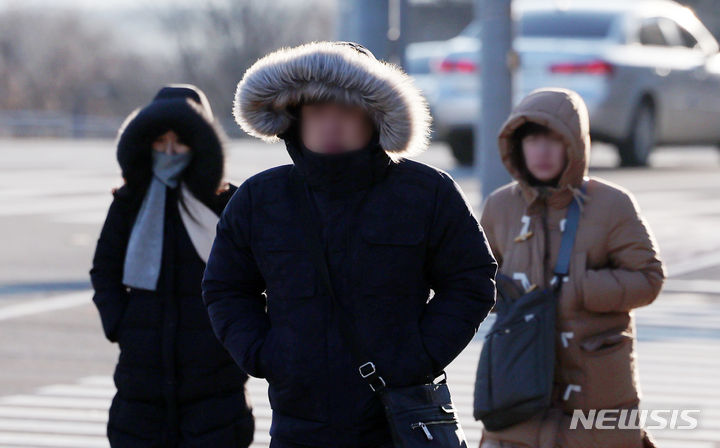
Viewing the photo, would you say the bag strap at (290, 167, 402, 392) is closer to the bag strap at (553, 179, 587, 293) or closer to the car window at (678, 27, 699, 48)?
→ the bag strap at (553, 179, 587, 293)

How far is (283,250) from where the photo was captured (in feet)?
11.0

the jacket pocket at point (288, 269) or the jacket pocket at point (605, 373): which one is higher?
the jacket pocket at point (288, 269)

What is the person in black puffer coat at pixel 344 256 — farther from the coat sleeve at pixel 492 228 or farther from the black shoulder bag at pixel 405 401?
the coat sleeve at pixel 492 228

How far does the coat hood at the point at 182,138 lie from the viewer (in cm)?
486

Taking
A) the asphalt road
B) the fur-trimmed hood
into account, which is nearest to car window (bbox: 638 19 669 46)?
the asphalt road

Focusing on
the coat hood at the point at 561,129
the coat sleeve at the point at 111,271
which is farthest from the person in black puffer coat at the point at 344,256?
the coat sleeve at the point at 111,271

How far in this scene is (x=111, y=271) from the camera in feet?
15.7

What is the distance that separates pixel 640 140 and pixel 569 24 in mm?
1733

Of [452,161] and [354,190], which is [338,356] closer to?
[354,190]

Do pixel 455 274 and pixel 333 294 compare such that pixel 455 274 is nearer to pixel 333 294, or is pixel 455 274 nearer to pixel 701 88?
pixel 333 294

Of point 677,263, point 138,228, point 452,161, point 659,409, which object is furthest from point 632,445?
point 452,161

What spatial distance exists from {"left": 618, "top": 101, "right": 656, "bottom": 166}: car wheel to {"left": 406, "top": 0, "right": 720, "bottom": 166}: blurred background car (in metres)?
0.02

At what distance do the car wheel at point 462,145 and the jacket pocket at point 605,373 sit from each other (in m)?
13.5

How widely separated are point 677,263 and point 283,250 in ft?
28.2
